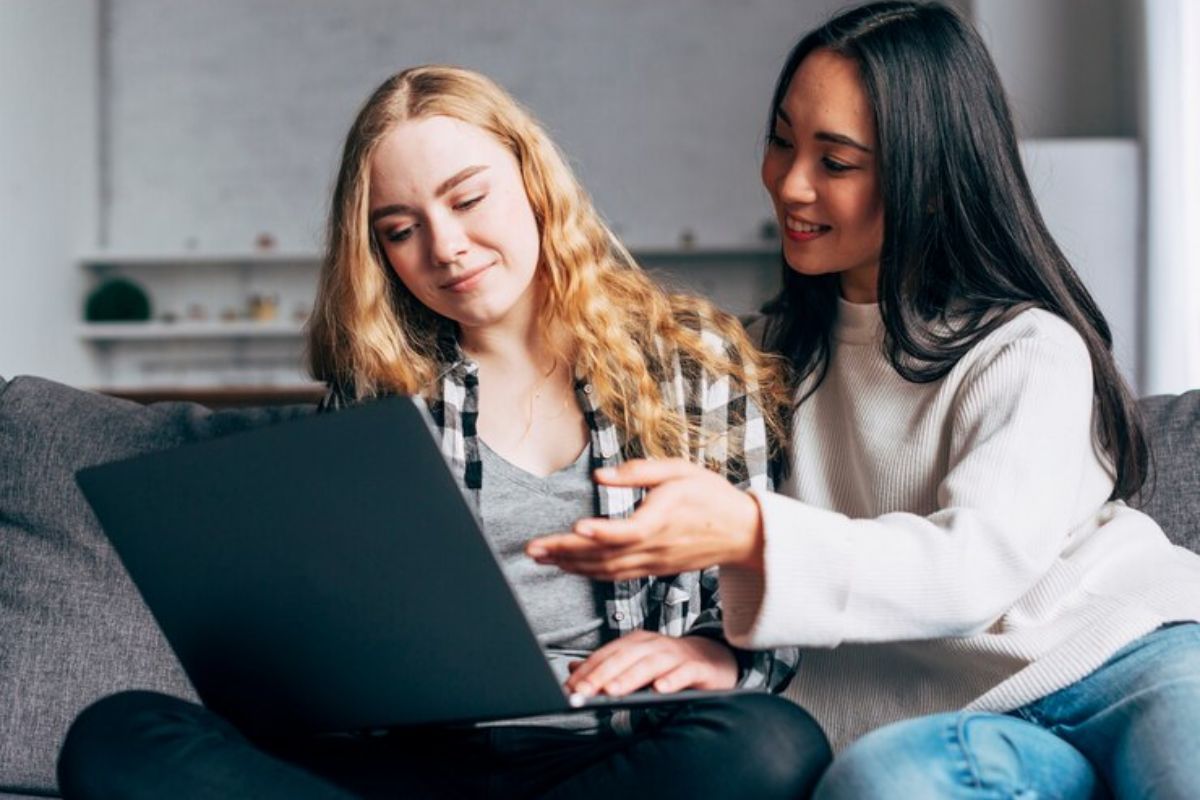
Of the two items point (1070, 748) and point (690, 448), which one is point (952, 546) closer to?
point (1070, 748)

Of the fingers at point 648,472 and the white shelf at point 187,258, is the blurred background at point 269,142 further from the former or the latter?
the fingers at point 648,472

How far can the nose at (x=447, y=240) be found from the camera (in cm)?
150

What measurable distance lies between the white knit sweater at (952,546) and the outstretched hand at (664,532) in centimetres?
3

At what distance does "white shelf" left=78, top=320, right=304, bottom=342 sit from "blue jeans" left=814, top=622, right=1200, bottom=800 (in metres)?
4.55

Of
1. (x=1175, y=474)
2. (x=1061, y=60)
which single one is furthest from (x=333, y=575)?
(x=1061, y=60)

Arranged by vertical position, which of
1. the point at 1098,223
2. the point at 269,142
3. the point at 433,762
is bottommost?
the point at 433,762

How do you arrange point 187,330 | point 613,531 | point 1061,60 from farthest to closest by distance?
point 187,330 → point 1061,60 → point 613,531

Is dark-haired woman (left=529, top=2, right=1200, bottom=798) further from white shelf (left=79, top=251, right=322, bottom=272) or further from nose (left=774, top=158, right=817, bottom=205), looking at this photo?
white shelf (left=79, top=251, right=322, bottom=272)

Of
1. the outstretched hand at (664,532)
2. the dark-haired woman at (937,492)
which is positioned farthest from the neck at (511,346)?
the outstretched hand at (664,532)

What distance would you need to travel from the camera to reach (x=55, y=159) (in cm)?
550

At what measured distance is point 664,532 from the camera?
1126 mm

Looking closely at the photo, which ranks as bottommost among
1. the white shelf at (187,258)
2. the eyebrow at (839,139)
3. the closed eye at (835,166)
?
the white shelf at (187,258)

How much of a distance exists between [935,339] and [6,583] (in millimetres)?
1066

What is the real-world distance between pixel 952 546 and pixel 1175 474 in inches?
22.0
